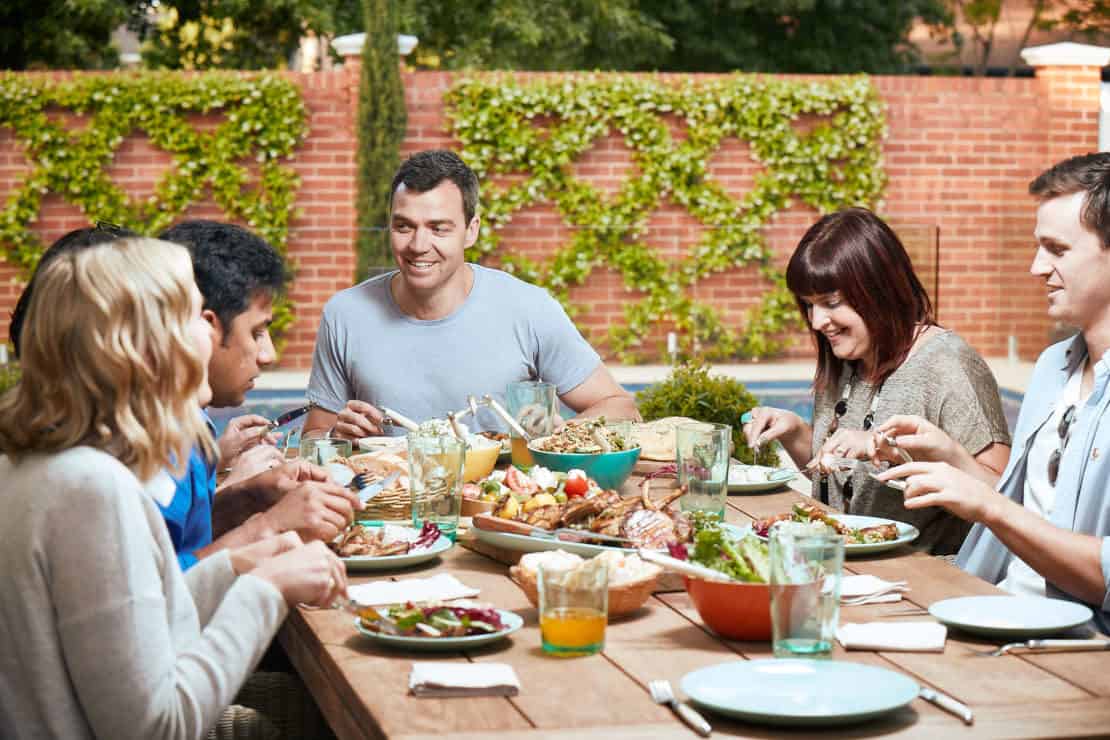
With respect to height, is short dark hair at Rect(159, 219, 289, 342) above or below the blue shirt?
above

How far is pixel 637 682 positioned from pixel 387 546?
725 mm

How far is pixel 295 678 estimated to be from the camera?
101 inches

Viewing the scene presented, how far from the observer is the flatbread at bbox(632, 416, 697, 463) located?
11.4 feet

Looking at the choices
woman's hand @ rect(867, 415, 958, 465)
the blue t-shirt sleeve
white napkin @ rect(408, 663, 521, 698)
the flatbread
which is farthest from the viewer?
the blue t-shirt sleeve

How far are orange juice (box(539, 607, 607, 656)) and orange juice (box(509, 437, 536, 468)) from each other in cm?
Answer: 127

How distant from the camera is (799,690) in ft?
5.60

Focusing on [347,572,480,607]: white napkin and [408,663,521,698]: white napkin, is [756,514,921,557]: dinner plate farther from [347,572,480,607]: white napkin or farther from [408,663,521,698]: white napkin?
[408,663,521,698]: white napkin

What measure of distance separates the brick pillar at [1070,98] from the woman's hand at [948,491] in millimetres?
9606

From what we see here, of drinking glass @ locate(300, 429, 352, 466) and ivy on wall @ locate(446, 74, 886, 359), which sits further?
ivy on wall @ locate(446, 74, 886, 359)

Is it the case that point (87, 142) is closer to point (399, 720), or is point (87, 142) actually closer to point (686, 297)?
point (686, 297)

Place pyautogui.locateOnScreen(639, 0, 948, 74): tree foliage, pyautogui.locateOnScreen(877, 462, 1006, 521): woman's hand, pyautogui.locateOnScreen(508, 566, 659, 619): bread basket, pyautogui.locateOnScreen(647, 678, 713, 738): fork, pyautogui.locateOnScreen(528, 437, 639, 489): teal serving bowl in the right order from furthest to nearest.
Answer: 1. pyautogui.locateOnScreen(639, 0, 948, 74): tree foliage
2. pyautogui.locateOnScreen(528, 437, 639, 489): teal serving bowl
3. pyautogui.locateOnScreen(877, 462, 1006, 521): woman's hand
4. pyautogui.locateOnScreen(508, 566, 659, 619): bread basket
5. pyautogui.locateOnScreen(647, 678, 713, 738): fork

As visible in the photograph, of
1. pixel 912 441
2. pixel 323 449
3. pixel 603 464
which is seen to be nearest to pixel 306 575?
pixel 323 449

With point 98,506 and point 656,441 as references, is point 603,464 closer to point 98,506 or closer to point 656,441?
point 656,441

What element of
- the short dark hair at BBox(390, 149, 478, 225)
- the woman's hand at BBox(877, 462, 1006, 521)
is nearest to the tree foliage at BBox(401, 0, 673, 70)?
the short dark hair at BBox(390, 149, 478, 225)
